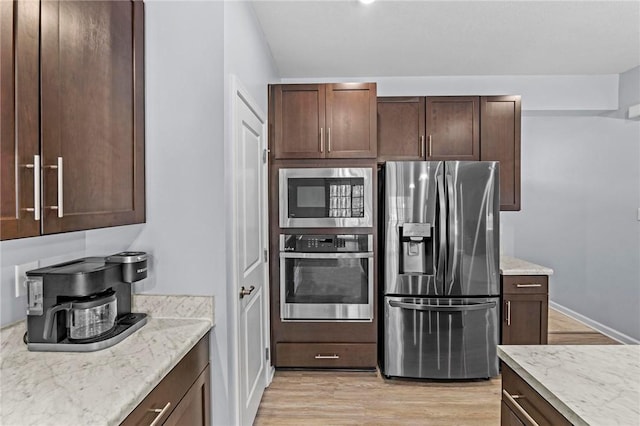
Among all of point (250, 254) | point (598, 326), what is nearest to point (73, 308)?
point (250, 254)

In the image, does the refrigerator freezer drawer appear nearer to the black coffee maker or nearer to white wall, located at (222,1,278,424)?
white wall, located at (222,1,278,424)

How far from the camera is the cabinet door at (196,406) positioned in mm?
1419

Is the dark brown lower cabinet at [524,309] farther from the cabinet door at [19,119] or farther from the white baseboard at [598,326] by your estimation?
the cabinet door at [19,119]

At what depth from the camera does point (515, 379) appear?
1314mm

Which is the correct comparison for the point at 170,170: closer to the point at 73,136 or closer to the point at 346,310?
the point at 73,136

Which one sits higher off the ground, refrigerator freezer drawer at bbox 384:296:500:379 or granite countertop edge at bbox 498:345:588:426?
granite countertop edge at bbox 498:345:588:426

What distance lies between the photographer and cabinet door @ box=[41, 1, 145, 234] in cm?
117

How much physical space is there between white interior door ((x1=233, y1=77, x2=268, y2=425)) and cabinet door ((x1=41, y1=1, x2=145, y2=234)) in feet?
1.53

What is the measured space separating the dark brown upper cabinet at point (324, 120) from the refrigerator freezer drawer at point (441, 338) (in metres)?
1.28

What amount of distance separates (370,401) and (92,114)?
247cm

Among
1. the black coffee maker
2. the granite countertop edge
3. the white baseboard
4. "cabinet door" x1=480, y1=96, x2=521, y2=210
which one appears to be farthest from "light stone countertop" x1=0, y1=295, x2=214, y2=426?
the white baseboard

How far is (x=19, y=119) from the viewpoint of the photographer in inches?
41.4

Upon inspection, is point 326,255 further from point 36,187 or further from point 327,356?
point 36,187

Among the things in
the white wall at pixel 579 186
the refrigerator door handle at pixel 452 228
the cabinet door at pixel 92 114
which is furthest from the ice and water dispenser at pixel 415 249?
the cabinet door at pixel 92 114
